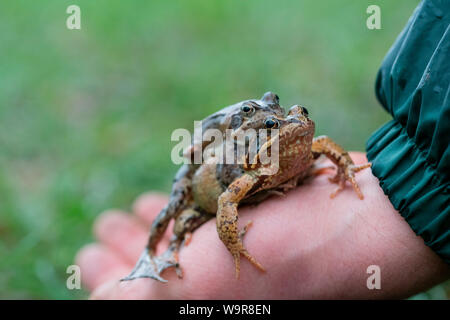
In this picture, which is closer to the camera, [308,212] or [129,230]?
[308,212]

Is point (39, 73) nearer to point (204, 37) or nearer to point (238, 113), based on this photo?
point (204, 37)

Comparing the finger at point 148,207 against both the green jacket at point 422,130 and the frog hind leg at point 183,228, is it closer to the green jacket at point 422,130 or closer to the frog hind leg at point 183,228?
the frog hind leg at point 183,228

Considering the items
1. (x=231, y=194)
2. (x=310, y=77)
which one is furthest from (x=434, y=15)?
(x=310, y=77)

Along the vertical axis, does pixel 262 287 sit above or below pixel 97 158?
below

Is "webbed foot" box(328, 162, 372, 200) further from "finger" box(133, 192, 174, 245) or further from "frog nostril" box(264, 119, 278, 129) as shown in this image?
"finger" box(133, 192, 174, 245)

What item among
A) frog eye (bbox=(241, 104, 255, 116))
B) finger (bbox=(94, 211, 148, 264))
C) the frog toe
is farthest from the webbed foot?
finger (bbox=(94, 211, 148, 264))

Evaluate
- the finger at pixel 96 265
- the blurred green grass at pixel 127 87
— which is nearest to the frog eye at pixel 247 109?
the finger at pixel 96 265

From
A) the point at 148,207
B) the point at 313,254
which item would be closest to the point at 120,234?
the point at 148,207
